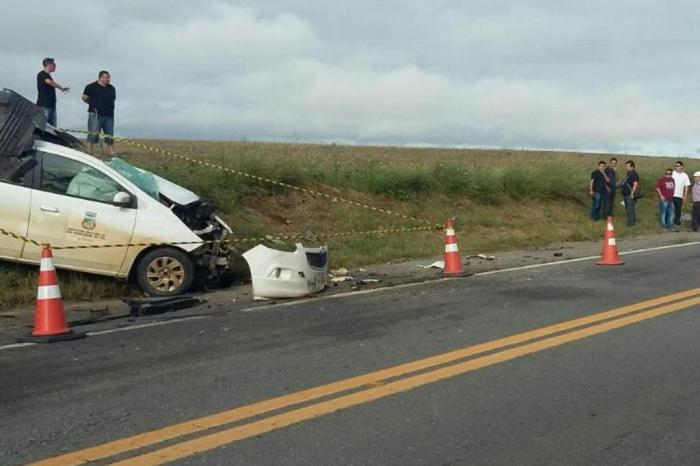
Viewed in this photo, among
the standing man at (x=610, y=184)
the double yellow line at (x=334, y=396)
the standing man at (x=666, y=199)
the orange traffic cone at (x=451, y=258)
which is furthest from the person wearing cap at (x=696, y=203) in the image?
the double yellow line at (x=334, y=396)

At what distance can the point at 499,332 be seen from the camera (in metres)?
7.14

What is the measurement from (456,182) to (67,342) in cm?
1502

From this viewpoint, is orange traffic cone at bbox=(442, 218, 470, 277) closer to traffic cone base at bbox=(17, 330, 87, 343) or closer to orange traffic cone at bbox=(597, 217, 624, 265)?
orange traffic cone at bbox=(597, 217, 624, 265)

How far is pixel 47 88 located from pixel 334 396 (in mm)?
9963

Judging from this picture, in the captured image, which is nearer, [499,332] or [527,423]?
[527,423]

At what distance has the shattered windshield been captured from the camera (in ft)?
32.6

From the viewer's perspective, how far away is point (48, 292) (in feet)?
23.6

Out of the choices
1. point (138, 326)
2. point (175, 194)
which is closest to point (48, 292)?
point (138, 326)

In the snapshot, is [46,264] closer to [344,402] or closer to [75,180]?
[75,180]

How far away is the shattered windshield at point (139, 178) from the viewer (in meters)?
9.92

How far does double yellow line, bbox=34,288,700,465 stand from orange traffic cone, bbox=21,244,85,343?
293 cm

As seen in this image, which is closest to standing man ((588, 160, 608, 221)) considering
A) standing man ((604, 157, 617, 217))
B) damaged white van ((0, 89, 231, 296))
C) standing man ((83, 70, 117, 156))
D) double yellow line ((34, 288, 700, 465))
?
standing man ((604, 157, 617, 217))

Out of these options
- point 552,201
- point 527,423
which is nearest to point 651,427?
point 527,423

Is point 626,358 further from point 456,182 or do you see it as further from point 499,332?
point 456,182
